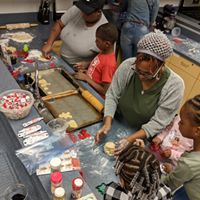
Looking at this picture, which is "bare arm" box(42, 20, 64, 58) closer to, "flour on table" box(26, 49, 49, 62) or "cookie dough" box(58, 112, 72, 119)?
"flour on table" box(26, 49, 49, 62)

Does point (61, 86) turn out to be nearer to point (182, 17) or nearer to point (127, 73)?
point (127, 73)

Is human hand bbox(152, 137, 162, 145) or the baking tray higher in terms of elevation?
the baking tray

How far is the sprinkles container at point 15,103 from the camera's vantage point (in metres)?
1.22

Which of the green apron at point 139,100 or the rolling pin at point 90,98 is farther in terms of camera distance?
the rolling pin at point 90,98

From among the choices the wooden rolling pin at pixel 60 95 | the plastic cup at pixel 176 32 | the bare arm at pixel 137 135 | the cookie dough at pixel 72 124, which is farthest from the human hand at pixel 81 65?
the plastic cup at pixel 176 32

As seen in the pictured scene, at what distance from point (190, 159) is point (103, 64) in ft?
3.10

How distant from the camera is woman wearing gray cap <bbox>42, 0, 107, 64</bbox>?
76.0 inches

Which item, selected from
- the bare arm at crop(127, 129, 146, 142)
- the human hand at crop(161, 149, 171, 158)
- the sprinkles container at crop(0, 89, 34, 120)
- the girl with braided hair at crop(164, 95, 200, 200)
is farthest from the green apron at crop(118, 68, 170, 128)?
the sprinkles container at crop(0, 89, 34, 120)

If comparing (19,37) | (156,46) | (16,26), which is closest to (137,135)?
(156,46)

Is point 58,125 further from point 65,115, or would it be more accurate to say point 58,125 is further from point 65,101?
point 65,101

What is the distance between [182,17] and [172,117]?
2.28 metres

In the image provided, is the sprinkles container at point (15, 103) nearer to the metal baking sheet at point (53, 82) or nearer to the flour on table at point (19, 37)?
the metal baking sheet at point (53, 82)

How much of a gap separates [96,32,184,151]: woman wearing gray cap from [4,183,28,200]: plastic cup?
0.46 metres

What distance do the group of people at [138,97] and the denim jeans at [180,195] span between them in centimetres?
6
